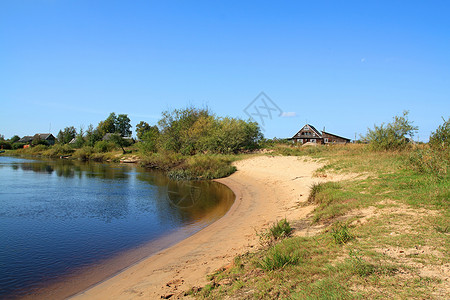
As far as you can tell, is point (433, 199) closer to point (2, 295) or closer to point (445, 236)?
point (445, 236)

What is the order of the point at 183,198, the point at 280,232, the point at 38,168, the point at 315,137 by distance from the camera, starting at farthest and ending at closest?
the point at 315,137 → the point at 38,168 → the point at 183,198 → the point at 280,232

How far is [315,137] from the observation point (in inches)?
2430

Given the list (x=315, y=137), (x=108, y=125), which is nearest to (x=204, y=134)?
(x=315, y=137)

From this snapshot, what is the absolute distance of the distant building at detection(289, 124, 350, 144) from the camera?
61.9 meters

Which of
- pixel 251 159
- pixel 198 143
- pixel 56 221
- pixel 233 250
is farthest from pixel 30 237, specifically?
pixel 198 143

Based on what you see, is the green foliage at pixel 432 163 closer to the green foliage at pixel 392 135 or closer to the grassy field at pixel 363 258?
the grassy field at pixel 363 258

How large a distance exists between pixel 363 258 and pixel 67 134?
4176 inches

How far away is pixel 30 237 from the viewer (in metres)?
10.3

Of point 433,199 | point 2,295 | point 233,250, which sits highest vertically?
point 433,199

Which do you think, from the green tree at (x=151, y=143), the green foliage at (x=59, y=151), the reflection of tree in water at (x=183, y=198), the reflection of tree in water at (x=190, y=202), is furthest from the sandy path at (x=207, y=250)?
the green foliage at (x=59, y=151)

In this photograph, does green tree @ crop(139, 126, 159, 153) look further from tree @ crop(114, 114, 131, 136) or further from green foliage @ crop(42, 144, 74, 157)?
tree @ crop(114, 114, 131, 136)

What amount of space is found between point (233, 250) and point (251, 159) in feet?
76.3

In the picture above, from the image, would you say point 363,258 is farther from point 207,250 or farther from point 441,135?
point 441,135

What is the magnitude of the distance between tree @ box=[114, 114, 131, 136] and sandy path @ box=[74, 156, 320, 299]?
316 ft
